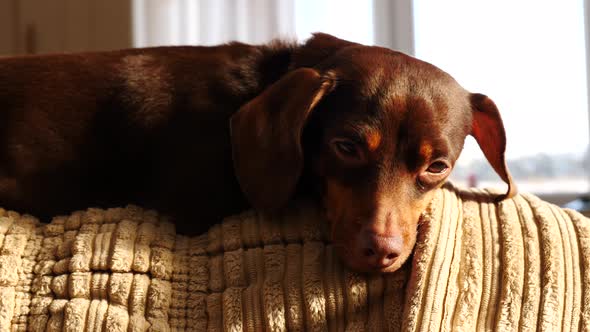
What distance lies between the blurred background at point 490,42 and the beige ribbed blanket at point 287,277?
6.76 feet

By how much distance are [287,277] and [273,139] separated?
27 cm

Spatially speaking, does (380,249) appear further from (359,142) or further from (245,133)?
(245,133)

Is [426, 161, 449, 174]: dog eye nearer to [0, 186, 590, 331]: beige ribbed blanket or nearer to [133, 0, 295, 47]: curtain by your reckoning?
[0, 186, 590, 331]: beige ribbed blanket

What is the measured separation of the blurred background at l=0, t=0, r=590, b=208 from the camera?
134 inches

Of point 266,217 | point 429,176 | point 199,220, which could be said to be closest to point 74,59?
point 199,220

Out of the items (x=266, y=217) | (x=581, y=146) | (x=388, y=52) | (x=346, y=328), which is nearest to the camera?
(x=346, y=328)

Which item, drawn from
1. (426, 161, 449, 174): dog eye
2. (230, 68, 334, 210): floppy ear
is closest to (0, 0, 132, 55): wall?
(230, 68, 334, 210): floppy ear

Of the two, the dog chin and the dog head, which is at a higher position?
the dog head

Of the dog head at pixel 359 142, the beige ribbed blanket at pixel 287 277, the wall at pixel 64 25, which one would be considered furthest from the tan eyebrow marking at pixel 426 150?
the wall at pixel 64 25

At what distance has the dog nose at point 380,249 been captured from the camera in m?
1.23

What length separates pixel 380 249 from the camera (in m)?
1.23

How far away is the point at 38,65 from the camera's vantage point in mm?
1682

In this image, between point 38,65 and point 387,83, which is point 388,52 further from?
point 38,65

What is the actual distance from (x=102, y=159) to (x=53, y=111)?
15 cm
